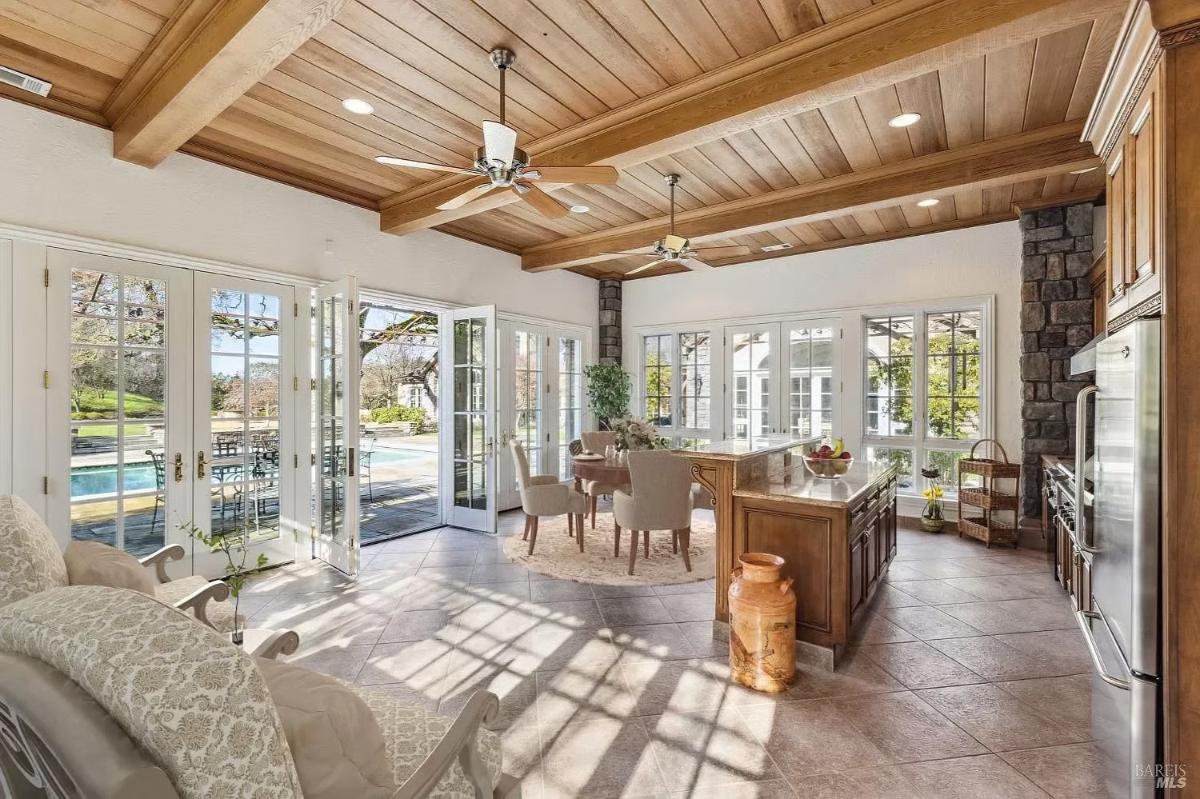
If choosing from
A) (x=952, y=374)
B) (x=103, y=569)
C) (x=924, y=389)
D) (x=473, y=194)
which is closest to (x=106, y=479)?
(x=103, y=569)

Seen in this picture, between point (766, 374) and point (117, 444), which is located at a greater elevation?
point (766, 374)

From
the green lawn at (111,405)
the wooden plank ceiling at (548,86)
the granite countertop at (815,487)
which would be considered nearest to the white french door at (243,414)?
the green lawn at (111,405)

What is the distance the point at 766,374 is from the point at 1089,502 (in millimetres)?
4049

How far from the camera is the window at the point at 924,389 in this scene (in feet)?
17.9

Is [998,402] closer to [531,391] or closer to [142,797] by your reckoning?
[531,391]

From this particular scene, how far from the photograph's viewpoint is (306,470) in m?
4.48

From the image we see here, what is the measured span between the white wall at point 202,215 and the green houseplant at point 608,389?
6.03 feet

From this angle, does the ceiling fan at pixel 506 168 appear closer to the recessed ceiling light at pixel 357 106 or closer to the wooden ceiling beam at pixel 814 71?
the wooden ceiling beam at pixel 814 71

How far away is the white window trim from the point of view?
5.29 meters

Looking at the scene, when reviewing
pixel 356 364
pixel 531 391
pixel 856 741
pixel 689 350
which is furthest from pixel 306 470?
pixel 689 350

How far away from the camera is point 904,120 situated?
3367mm

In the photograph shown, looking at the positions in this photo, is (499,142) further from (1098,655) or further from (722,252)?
(722,252)

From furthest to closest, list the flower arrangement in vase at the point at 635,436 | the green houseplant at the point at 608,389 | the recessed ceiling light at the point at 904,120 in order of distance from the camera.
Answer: the green houseplant at the point at 608,389
the flower arrangement in vase at the point at 635,436
the recessed ceiling light at the point at 904,120

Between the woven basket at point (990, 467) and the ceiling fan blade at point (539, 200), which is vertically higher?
the ceiling fan blade at point (539, 200)
